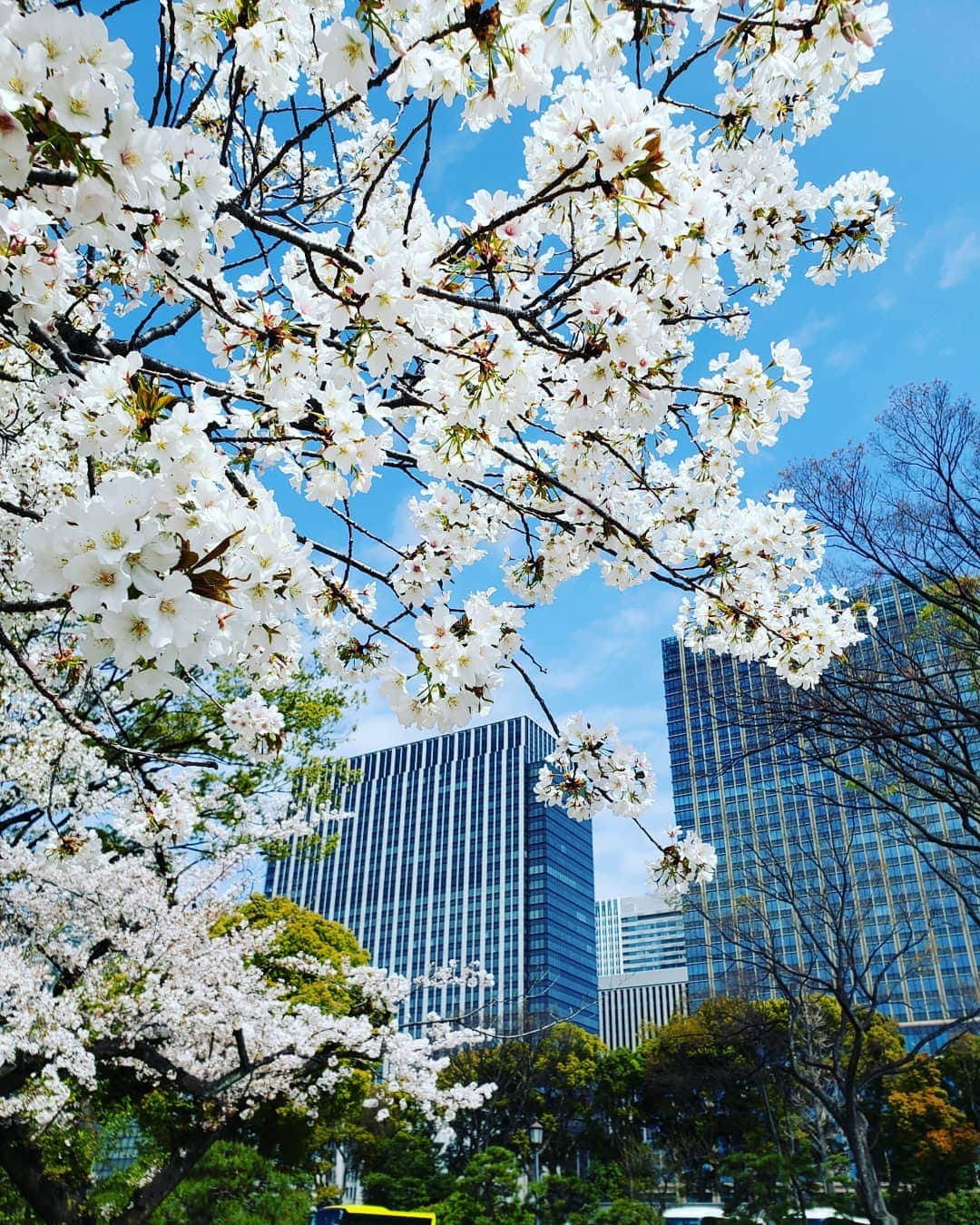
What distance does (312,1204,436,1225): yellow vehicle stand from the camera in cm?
1234

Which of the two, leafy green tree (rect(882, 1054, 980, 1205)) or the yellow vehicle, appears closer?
the yellow vehicle

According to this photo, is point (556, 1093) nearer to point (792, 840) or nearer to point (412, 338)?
point (792, 840)

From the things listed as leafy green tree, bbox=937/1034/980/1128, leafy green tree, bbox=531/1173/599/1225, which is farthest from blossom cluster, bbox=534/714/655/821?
leafy green tree, bbox=937/1034/980/1128

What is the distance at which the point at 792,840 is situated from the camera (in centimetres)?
1190

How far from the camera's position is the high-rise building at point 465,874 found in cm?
7756

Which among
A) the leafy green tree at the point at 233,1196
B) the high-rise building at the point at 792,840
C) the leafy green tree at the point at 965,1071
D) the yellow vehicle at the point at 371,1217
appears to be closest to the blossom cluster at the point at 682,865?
the high-rise building at the point at 792,840

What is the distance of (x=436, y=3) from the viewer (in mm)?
1533

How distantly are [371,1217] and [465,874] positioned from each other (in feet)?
241

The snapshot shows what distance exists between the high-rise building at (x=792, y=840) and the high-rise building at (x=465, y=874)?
96.3 ft

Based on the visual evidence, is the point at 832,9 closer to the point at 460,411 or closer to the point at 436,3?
the point at 436,3

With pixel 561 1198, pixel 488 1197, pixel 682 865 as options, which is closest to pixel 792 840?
pixel 488 1197

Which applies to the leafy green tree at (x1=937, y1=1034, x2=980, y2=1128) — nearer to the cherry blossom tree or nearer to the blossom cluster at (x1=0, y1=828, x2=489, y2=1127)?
the blossom cluster at (x1=0, y1=828, x2=489, y2=1127)

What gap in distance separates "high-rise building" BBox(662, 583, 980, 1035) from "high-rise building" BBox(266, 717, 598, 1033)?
2934cm

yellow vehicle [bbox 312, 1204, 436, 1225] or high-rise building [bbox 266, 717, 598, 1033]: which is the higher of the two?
high-rise building [bbox 266, 717, 598, 1033]
